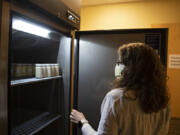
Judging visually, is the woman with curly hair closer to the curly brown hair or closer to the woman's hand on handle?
the curly brown hair

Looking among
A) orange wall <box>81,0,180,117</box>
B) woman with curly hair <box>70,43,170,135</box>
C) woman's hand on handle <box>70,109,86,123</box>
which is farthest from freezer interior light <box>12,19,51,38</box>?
orange wall <box>81,0,180,117</box>

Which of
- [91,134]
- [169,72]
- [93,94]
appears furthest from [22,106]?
[169,72]

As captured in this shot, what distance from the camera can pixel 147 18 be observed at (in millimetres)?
2242

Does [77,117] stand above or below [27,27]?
below

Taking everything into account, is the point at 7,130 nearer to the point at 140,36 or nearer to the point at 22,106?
the point at 22,106

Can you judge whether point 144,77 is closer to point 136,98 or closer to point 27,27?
point 136,98

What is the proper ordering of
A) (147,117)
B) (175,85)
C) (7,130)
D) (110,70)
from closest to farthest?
(7,130) → (147,117) → (110,70) → (175,85)

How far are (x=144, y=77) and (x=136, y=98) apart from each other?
5.2 inches

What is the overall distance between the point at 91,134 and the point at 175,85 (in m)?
1.58

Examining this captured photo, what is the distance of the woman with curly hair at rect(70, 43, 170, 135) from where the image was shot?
0.83 m

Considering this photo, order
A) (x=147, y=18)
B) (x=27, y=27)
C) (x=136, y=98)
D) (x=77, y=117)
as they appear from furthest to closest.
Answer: (x=147, y=18)
(x=77, y=117)
(x=27, y=27)
(x=136, y=98)

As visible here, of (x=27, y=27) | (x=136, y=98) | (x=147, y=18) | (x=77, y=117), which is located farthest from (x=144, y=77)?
(x=147, y=18)

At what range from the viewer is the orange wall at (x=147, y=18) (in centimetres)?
203

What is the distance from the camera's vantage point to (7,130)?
2.24ft
